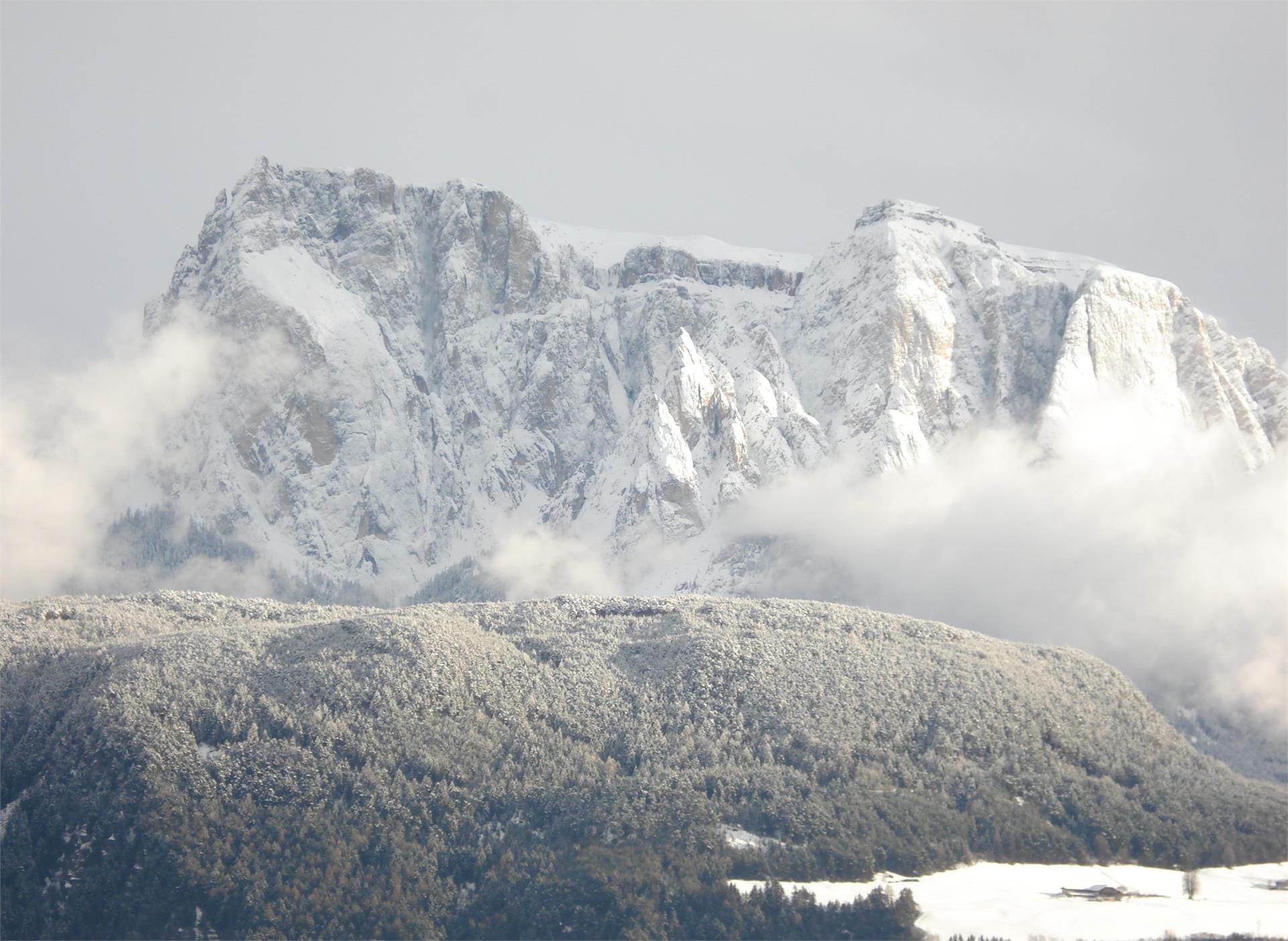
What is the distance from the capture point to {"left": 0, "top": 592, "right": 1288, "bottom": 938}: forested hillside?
520ft

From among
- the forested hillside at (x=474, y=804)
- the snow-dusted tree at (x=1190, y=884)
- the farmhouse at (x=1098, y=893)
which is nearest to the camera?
the forested hillside at (x=474, y=804)

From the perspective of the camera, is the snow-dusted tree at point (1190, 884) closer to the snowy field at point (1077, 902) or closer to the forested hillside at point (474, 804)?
the snowy field at point (1077, 902)

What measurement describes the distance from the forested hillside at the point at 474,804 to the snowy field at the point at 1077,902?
2.97 meters

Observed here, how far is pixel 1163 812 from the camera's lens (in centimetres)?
18650

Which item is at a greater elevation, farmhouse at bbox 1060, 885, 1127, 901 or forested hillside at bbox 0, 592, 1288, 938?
forested hillside at bbox 0, 592, 1288, 938

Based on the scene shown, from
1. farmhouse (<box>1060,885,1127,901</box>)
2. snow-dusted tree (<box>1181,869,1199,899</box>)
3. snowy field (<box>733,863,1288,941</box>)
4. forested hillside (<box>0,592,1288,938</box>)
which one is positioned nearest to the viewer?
snowy field (<box>733,863,1288,941</box>)

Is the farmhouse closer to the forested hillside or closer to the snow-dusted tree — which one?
the snow-dusted tree

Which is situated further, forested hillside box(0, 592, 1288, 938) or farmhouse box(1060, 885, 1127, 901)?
farmhouse box(1060, 885, 1127, 901)

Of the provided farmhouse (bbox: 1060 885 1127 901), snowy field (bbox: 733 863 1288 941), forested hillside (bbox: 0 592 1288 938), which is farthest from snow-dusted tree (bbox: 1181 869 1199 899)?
forested hillside (bbox: 0 592 1288 938)

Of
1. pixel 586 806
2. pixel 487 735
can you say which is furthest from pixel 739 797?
pixel 487 735

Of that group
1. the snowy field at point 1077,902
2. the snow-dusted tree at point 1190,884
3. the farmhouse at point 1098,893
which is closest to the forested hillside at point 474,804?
the snowy field at point 1077,902

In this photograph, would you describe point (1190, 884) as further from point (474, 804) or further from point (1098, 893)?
point (474, 804)

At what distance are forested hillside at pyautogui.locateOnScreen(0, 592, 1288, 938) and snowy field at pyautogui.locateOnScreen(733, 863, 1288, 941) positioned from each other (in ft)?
9.73

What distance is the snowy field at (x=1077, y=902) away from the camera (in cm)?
15625
